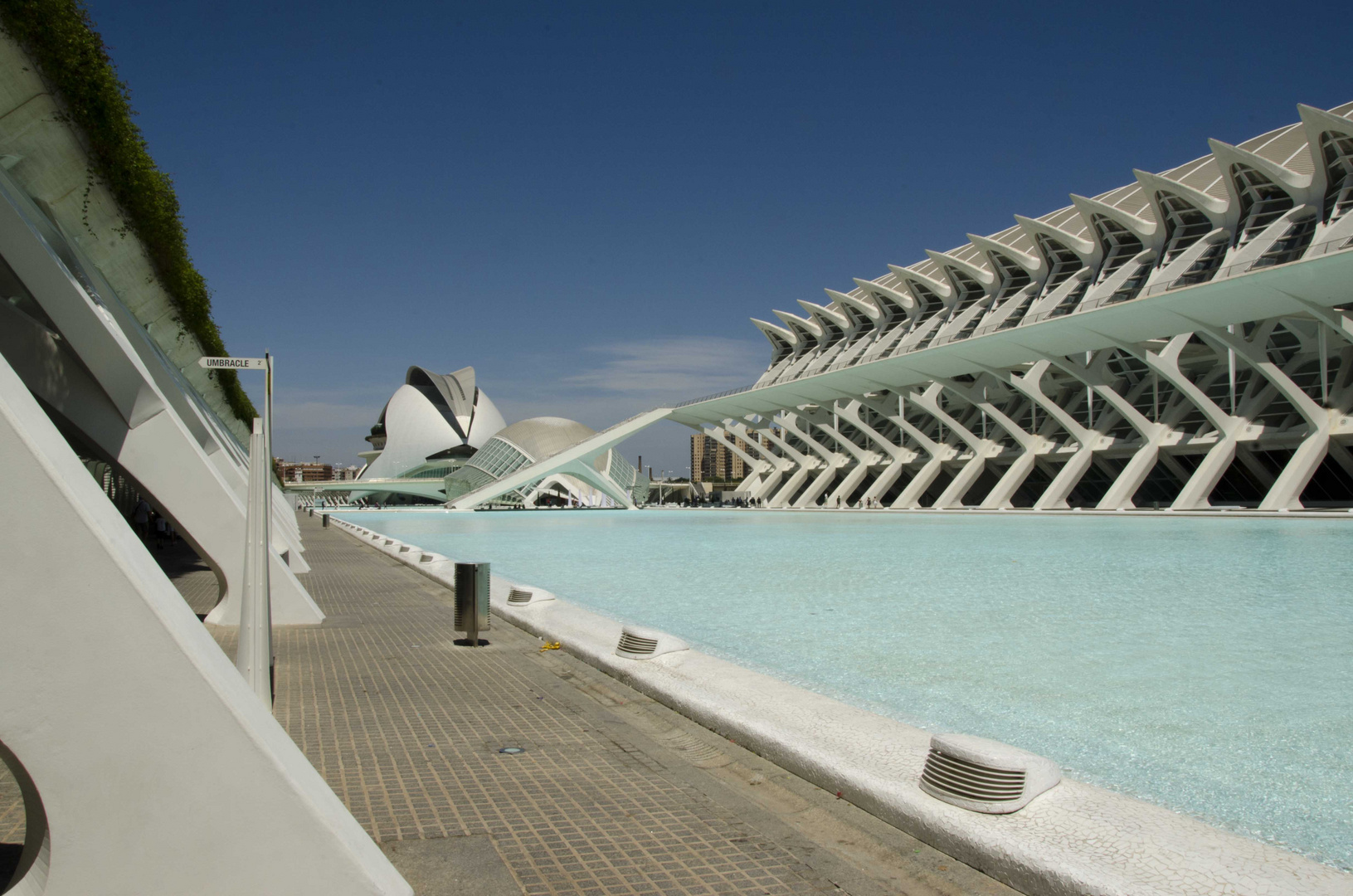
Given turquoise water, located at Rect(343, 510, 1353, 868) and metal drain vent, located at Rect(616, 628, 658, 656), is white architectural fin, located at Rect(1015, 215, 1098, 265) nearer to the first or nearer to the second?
turquoise water, located at Rect(343, 510, 1353, 868)

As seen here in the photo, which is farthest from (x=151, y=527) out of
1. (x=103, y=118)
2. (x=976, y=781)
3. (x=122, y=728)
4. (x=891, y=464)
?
(x=891, y=464)

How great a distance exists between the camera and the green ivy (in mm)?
6926

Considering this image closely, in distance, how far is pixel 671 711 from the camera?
487 centimetres

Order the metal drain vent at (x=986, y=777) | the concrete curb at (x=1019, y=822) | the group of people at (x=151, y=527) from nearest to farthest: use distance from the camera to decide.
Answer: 1. the concrete curb at (x=1019, y=822)
2. the metal drain vent at (x=986, y=777)
3. the group of people at (x=151, y=527)

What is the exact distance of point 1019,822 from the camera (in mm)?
2930

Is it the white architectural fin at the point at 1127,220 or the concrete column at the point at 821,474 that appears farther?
the concrete column at the point at 821,474

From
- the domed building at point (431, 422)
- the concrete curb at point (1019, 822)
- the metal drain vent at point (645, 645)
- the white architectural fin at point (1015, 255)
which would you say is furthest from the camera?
the domed building at point (431, 422)

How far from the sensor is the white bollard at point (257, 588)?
3.99 m

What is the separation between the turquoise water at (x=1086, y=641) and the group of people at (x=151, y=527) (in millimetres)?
8507

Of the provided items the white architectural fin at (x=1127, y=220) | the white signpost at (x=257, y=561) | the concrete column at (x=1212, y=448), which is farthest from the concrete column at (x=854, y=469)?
the white signpost at (x=257, y=561)

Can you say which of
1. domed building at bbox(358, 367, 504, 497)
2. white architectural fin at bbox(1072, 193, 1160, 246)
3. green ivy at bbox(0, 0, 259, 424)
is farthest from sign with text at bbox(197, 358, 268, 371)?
domed building at bbox(358, 367, 504, 497)

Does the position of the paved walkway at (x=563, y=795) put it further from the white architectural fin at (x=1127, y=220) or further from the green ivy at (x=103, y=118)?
the white architectural fin at (x=1127, y=220)

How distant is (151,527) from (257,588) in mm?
20349

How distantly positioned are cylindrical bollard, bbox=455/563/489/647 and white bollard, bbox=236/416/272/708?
2102mm
